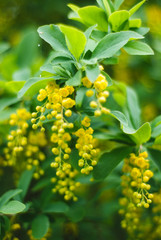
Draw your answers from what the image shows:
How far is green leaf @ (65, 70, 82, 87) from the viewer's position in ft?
3.90

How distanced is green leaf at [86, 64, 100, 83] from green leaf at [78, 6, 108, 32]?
43cm

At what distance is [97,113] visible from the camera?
1.11 meters

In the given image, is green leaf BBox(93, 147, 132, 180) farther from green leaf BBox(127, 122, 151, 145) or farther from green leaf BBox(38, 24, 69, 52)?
green leaf BBox(38, 24, 69, 52)

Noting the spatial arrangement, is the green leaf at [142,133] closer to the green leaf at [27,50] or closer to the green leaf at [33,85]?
the green leaf at [33,85]

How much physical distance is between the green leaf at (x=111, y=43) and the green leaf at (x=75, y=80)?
13 centimetres

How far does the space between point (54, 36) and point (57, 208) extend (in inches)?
40.1

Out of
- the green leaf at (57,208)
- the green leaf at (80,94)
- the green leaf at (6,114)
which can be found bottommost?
the green leaf at (57,208)

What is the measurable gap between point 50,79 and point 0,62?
3.71 feet

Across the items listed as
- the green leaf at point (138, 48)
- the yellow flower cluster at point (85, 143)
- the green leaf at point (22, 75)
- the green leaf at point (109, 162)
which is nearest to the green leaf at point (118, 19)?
the green leaf at point (138, 48)

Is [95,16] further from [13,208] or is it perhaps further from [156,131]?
[13,208]

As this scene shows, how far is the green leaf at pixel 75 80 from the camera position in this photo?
1188 millimetres

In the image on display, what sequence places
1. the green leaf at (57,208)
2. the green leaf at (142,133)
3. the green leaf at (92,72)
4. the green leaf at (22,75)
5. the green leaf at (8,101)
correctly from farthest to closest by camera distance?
the green leaf at (22,75)
the green leaf at (8,101)
the green leaf at (57,208)
the green leaf at (142,133)
the green leaf at (92,72)

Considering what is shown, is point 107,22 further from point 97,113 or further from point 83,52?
point 97,113

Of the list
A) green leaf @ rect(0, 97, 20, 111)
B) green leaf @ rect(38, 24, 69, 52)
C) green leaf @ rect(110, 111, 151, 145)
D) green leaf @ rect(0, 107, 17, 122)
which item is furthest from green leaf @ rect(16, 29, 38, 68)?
green leaf @ rect(110, 111, 151, 145)
